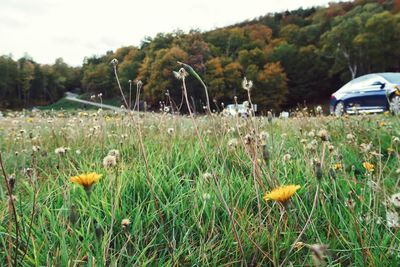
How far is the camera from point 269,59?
58.3 metres

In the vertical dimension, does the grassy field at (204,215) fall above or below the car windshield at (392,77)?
below

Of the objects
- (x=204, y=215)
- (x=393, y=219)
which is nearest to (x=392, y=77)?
(x=204, y=215)

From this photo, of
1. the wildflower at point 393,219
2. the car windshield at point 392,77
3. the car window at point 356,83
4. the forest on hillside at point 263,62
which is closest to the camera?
the wildflower at point 393,219

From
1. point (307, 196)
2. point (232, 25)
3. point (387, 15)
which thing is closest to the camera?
point (307, 196)

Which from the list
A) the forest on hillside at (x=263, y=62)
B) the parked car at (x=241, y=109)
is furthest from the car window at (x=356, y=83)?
the forest on hillside at (x=263, y=62)

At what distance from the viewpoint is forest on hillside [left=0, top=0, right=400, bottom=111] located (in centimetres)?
4525

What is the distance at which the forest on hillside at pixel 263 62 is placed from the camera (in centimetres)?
4525

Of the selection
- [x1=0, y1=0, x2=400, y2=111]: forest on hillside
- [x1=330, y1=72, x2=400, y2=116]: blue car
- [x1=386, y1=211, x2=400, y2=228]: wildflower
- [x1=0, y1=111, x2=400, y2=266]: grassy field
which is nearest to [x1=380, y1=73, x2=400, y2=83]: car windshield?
[x1=330, y1=72, x2=400, y2=116]: blue car

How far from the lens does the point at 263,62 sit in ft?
188

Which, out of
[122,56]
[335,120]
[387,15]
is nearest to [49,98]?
[122,56]

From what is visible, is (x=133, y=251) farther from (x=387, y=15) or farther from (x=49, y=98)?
(x=49, y=98)

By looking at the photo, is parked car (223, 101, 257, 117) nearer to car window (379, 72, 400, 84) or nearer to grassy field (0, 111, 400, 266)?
grassy field (0, 111, 400, 266)

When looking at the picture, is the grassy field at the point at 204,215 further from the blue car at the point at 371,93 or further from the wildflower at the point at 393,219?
the blue car at the point at 371,93

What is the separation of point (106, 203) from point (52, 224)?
0.23m
